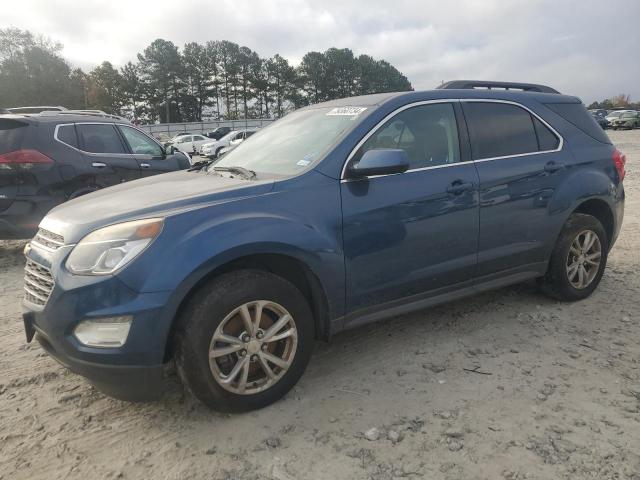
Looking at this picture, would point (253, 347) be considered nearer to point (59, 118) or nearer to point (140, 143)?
point (59, 118)

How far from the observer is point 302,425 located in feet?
8.68

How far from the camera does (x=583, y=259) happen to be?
4.24 meters

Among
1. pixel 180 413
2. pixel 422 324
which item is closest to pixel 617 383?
pixel 422 324

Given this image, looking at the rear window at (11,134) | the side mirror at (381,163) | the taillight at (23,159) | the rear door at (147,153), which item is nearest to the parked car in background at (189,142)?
the rear door at (147,153)

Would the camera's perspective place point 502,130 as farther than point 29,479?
Yes

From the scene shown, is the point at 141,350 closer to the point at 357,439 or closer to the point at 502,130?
the point at 357,439

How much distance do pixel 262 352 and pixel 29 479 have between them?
1.21 metres

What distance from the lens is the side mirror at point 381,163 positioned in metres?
2.90

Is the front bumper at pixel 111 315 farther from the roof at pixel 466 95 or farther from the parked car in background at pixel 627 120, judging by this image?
the parked car in background at pixel 627 120

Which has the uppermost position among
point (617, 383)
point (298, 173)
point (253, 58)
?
point (253, 58)

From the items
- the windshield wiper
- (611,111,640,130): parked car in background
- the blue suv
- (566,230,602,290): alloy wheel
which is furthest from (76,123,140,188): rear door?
(611,111,640,130): parked car in background

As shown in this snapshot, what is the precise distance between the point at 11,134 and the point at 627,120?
43188 millimetres

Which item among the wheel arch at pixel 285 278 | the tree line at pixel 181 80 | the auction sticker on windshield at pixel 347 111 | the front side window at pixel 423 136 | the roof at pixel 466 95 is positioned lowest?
the wheel arch at pixel 285 278

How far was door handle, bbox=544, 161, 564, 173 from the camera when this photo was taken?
389 centimetres
